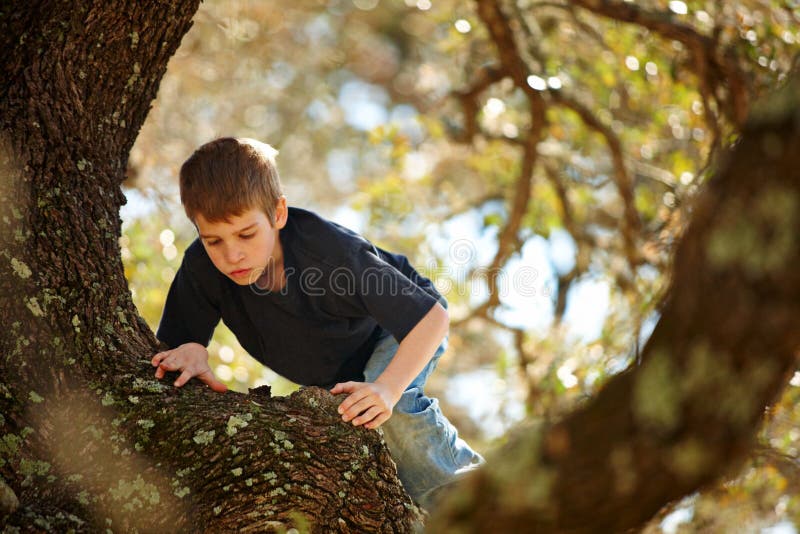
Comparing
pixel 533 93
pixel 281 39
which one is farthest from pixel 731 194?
pixel 281 39

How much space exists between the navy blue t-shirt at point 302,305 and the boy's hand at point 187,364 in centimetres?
46

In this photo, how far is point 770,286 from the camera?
1.23m

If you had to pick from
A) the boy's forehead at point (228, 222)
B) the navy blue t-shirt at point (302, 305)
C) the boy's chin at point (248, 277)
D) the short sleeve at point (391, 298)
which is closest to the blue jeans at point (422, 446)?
the navy blue t-shirt at point (302, 305)

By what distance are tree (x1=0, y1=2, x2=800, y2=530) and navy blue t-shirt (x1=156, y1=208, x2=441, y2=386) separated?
526 millimetres

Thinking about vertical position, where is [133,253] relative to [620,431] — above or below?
above

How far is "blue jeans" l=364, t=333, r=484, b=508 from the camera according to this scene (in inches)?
106

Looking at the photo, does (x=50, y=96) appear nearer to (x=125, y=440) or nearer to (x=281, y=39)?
(x=125, y=440)

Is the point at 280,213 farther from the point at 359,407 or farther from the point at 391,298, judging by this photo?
the point at 359,407

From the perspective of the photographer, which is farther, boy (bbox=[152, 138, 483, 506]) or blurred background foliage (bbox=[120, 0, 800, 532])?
blurred background foliage (bbox=[120, 0, 800, 532])

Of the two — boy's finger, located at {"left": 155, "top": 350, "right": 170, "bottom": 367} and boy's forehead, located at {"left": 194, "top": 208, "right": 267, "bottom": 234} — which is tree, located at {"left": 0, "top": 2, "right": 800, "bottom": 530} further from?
boy's forehead, located at {"left": 194, "top": 208, "right": 267, "bottom": 234}

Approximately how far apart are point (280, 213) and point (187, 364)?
838mm

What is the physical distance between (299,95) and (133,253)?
709cm

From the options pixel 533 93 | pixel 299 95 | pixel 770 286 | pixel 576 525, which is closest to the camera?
pixel 770 286

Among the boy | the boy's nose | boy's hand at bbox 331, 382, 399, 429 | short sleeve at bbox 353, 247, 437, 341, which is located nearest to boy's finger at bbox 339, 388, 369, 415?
boy's hand at bbox 331, 382, 399, 429
